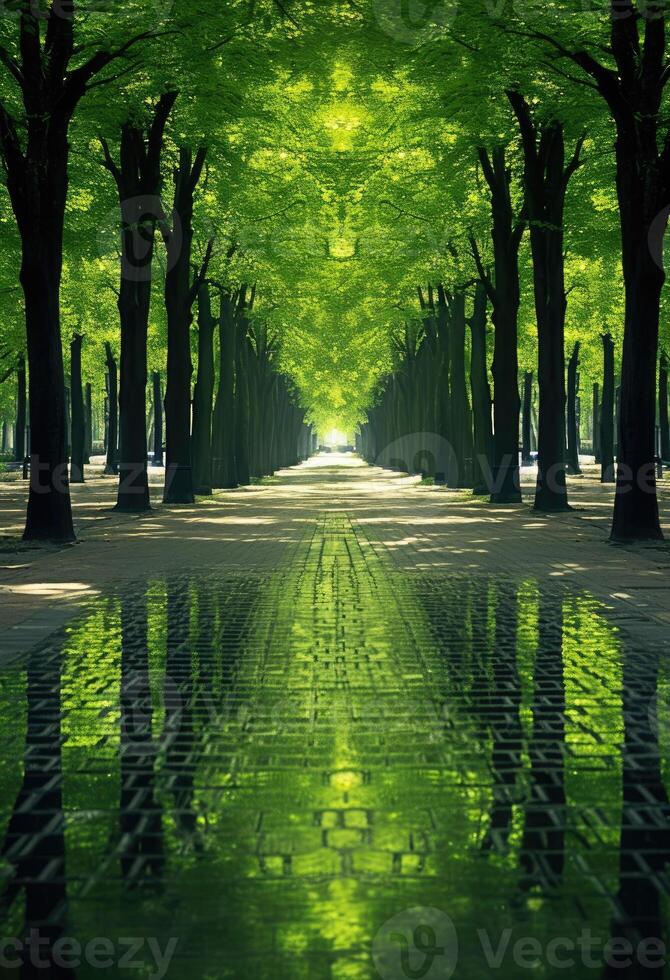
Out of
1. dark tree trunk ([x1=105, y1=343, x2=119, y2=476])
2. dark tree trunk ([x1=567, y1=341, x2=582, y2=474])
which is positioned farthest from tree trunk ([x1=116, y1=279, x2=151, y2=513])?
dark tree trunk ([x1=567, y1=341, x2=582, y2=474])

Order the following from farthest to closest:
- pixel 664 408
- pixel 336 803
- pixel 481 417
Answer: pixel 664 408
pixel 481 417
pixel 336 803

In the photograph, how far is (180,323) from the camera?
31094 mm

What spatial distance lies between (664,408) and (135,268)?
3055 centimetres

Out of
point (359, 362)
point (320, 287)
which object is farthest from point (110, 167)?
point (359, 362)

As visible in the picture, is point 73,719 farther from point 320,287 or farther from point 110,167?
point 320,287

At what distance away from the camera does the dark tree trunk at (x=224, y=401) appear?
40500 mm

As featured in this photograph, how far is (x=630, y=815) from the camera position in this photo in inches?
212

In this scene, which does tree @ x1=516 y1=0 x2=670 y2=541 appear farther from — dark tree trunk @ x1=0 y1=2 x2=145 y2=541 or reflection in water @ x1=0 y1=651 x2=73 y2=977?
reflection in water @ x1=0 y1=651 x2=73 y2=977

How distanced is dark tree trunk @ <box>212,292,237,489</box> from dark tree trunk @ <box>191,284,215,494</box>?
10.5ft

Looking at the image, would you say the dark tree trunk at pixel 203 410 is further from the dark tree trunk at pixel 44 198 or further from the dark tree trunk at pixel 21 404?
the dark tree trunk at pixel 21 404

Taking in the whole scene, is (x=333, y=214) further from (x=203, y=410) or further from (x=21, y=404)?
(x=21, y=404)

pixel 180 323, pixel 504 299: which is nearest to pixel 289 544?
pixel 180 323

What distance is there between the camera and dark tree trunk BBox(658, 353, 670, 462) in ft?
165

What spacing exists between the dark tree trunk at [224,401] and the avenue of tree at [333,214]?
0.10m
